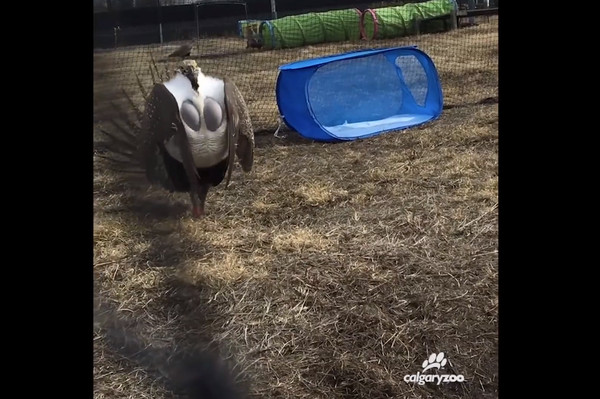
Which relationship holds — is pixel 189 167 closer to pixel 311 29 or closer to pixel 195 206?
pixel 195 206

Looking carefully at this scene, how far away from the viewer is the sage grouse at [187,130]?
1073 mm

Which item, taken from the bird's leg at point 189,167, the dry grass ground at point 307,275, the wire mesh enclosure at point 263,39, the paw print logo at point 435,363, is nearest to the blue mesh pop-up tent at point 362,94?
the wire mesh enclosure at point 263,39

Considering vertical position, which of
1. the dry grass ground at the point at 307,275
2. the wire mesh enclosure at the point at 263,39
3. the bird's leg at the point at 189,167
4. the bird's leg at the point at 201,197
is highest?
the wire mesh enclosure at the point at 263,39

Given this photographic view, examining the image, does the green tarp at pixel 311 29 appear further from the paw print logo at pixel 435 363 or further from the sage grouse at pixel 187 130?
the paw print logo at pixel 435 363

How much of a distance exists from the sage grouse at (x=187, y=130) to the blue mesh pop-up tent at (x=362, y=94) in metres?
2.51

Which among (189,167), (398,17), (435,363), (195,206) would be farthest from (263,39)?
(435,363)

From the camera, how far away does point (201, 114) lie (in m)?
1.33

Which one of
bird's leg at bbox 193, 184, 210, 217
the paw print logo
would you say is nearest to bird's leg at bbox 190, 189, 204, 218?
bird's leg at bbox 193, 184, 210, 217

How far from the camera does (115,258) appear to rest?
6.79 ft

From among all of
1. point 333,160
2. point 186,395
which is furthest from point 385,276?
point 333,160

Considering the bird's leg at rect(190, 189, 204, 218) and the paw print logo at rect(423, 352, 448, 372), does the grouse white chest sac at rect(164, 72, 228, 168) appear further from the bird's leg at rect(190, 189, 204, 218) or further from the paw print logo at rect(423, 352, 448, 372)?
the paw print logo at rect(423, 352, 448, 372)

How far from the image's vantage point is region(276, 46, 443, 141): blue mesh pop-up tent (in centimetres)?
422

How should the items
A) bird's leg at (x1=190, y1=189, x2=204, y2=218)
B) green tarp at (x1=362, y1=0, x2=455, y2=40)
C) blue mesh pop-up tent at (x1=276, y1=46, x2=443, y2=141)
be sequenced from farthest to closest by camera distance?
green tarp at (x1=362, y1=0, x2=455, y2=40) → blue mesh pop-up tent at (x1=276, y1=46, x2=443, y2=141) → bird's leg at (x1=190, y1=189, x2=204, y2=218)
